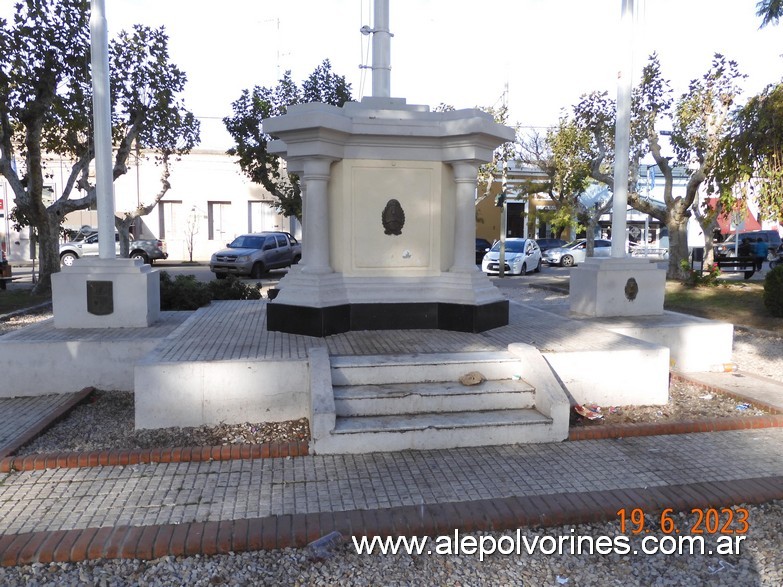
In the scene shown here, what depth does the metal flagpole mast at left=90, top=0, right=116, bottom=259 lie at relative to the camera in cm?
805

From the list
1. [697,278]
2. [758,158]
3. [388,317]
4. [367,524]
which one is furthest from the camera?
[697,278]

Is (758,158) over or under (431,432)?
over

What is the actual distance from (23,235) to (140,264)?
3156 centimetres

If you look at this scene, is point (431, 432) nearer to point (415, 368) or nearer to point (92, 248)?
point (415, 368)

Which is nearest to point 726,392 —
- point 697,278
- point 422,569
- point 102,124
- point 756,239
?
point 422,569

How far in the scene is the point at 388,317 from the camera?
26.6 ft

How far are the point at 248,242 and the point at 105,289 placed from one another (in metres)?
16.8

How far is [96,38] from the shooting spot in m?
8.05

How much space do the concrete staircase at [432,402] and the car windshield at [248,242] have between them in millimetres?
18620

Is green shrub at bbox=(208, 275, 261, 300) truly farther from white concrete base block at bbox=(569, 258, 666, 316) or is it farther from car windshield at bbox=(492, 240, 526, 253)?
car windshield at bbox=(492, 240, 526, 253)

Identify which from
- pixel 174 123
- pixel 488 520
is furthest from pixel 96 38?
pixel 174 123

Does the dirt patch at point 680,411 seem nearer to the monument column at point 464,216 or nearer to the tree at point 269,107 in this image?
the monument column at point 464,216

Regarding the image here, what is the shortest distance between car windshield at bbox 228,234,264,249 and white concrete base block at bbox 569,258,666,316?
16.9 m

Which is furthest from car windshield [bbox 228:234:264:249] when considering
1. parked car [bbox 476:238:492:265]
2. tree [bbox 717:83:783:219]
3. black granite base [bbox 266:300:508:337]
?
tree [bbox 717:83:783:219]
